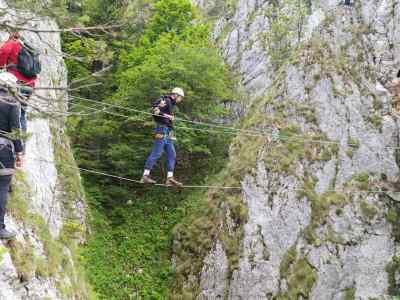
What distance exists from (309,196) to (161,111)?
20.5 ft

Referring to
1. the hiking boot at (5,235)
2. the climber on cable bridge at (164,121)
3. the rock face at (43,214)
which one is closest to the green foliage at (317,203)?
the climber on cable bridge at (164,121)

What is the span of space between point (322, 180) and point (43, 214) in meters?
8.30

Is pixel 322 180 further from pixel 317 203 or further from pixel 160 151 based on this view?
pixel 160 151

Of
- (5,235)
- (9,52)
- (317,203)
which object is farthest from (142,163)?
(5,235)

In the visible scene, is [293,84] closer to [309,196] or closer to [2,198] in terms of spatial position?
[309,196]

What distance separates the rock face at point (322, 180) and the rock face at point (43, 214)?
4.31 metres

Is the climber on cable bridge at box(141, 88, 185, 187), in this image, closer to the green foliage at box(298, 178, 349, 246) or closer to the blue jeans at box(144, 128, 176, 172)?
the blue jeans at box(144, 128, 176, 172)

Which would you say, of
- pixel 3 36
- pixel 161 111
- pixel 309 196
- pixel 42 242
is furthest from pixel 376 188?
pixel 3 36

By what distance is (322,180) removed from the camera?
535 inches

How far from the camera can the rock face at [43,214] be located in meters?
4.77

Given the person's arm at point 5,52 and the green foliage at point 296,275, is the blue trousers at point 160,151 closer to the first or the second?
the person's arm at point 5,52

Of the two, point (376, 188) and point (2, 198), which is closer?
point (2, 198)

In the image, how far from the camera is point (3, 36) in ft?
Result: 31.9

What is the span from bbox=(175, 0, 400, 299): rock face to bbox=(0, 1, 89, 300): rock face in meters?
4.31
